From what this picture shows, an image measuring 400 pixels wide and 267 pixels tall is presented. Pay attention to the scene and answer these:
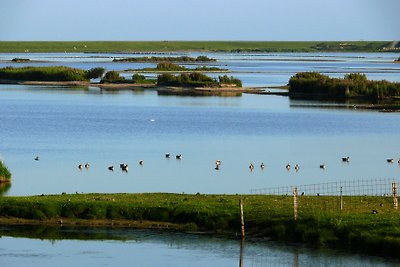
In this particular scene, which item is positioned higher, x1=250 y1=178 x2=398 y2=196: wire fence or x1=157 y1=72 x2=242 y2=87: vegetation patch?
x1=250 y1=178 x2=398 y2=196: wire fence

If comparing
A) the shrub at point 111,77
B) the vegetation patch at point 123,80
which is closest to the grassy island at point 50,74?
the vegetation patch at point 123,80

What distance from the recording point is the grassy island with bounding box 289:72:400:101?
92875mm

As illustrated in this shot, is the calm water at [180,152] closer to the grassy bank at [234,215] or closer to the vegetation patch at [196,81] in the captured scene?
the grassy bank at [234,215]

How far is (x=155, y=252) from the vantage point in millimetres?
29016

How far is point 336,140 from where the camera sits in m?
61.3

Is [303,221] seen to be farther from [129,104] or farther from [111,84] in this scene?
[111,84]

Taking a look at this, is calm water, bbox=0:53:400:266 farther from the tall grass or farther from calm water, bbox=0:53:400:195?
the tall grass

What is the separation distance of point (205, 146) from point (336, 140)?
843cm

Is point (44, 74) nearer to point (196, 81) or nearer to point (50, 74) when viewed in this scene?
point (50, 74)

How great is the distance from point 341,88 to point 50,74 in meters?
38.2

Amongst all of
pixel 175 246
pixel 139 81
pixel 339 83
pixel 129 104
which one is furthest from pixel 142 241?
pixel 139 81

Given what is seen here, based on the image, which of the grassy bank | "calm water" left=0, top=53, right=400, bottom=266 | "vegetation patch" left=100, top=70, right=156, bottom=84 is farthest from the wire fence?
"vegetation patch" left=100, top=70, right=156, bottom=84

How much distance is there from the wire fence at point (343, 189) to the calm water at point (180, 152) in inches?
38.9

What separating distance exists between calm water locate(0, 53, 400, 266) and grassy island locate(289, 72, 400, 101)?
539 cm
